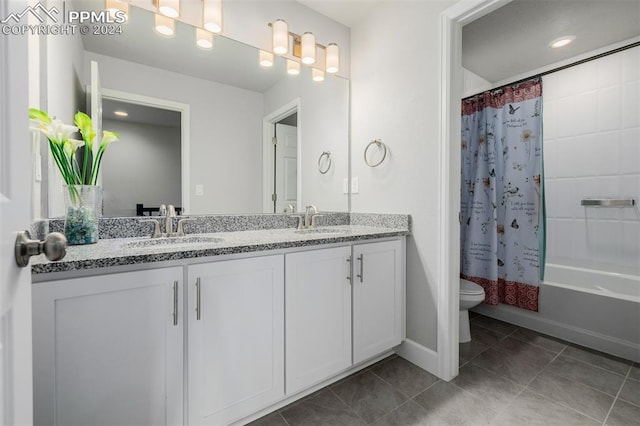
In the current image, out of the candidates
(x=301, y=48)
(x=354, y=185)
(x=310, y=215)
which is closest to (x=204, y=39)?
(x=301, y=48)

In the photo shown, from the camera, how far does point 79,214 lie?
1.15 m

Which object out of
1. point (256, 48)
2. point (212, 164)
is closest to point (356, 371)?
point (212, 164)

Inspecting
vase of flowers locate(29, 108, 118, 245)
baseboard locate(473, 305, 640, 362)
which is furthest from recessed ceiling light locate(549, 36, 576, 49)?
vase of flowers locate(29, 108, 118, 245)

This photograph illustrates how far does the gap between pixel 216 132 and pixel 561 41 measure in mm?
2675

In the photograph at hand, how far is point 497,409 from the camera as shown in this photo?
141 centimetres

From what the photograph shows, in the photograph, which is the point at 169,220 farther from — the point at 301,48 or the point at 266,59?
the point at 301,48

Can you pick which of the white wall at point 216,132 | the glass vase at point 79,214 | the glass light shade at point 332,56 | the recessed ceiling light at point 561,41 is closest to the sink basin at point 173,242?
the glass vase at point 79,214

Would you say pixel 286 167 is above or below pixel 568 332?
above

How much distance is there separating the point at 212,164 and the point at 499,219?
2.44m

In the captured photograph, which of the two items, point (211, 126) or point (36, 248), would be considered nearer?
point (36, 248)

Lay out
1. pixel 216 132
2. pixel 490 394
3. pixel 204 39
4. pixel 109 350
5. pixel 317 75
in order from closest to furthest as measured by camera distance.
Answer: pixel 109 350 < pixel 490 394 < pixel 204 39 < pixel 216 132 < pixel 317 75

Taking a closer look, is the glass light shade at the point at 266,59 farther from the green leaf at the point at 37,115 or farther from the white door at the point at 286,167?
the green leaf at the point at 37,115

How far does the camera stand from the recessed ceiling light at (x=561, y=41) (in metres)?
2.17

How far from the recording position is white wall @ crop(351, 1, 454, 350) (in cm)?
172
